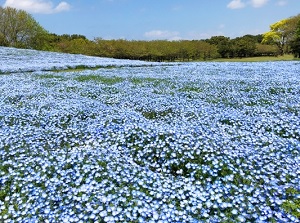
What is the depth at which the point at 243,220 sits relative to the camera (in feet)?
10.9

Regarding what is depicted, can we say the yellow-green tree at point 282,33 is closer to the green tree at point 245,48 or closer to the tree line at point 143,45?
the tree line at point 143,45

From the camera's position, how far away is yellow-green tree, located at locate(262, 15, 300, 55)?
218 feet

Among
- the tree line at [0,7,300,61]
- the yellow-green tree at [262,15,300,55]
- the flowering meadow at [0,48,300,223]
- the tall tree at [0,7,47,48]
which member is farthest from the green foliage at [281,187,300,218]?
the yellow-green tree at [262,15,300,55]

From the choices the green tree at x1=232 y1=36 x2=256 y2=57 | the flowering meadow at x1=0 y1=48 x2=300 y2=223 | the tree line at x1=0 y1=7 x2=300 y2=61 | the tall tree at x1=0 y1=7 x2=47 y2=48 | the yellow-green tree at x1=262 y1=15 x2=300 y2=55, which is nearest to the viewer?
the flowering meadow at x1=0 y1=48 x2=300 y2=223

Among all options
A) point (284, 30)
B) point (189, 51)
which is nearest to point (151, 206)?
point (189, 51)

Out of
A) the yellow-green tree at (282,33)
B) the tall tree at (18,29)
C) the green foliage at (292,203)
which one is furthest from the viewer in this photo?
the yellow-green tree at (282,33)

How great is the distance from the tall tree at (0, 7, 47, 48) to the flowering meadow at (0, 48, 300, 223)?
49.3m

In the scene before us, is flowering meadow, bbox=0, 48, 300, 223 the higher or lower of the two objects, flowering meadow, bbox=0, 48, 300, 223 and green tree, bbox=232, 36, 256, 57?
the lower

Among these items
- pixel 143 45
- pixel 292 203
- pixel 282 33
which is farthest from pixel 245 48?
pixel 292 203

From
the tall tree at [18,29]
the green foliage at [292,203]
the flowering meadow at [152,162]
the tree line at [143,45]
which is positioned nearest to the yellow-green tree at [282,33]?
the tree line at [143,45]

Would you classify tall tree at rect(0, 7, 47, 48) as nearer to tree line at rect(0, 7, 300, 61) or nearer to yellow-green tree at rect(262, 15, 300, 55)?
tree line at rect(0, 7, 300, 61)

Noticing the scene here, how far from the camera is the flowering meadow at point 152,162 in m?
3.62

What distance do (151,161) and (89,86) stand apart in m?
8.22

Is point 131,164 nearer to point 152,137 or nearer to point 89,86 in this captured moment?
point 152,137
